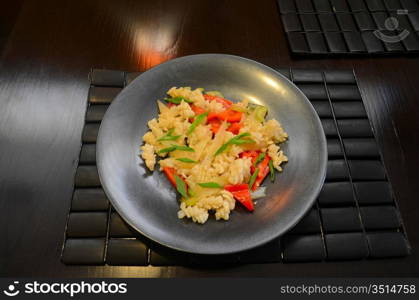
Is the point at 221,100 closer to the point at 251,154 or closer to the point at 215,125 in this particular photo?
the point at 215,125

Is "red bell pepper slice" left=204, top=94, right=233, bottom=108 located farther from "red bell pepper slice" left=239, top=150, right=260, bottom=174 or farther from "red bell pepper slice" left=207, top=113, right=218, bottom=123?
"red bell pepper slice" left=239, top=150, right=260, bottom=174

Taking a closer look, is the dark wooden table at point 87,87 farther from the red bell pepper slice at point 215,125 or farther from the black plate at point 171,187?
the red bell pepper slice at point 215,125

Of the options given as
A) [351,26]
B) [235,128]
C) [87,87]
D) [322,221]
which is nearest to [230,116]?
[235,128]

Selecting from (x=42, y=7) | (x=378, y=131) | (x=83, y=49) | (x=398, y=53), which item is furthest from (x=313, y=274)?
(x=42, y=7)

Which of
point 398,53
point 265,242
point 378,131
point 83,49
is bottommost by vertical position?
point 265,242

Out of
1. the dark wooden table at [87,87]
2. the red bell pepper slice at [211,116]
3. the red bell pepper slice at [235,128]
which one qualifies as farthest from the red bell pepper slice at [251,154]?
the dark wooden table at [87,87]

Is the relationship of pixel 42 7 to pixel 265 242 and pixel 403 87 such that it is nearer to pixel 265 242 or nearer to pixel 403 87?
pixel 265 242

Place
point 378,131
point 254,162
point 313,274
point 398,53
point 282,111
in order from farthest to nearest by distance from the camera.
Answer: point 398,53
point 378,131
point 282,111
point 254,162
point 313,274
